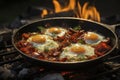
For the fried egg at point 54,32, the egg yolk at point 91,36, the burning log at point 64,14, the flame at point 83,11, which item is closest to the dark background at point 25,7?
the flame at point 83,11

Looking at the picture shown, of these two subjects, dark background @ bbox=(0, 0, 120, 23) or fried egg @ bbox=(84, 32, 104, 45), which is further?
dark background @ bbox=(0, 0, 120, 23)

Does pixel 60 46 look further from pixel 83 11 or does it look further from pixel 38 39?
pixel 83 11

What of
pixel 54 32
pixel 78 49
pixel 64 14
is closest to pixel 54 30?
pixel 54 32

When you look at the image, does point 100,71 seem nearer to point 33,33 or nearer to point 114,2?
point 33,33

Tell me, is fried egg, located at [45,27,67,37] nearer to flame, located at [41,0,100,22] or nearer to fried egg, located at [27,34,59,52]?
fried egg, located at [27,34,59,52]

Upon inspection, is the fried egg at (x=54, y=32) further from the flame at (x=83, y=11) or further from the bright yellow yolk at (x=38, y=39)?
the flame at (x=83, y=11)

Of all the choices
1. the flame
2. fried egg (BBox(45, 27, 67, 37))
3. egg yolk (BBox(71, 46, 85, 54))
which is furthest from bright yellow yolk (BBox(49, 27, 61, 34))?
the flame

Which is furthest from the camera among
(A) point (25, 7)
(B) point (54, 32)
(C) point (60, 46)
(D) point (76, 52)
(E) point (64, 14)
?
(A) point (25, 7)
